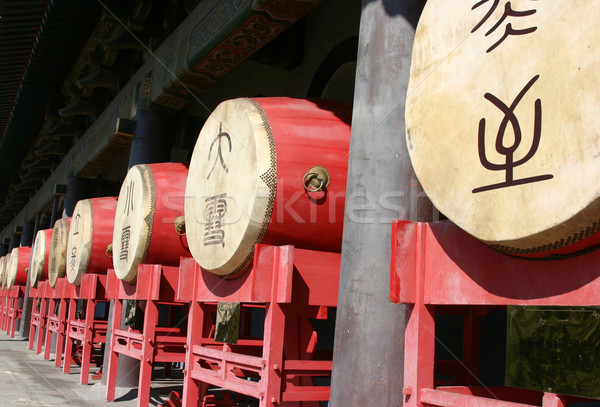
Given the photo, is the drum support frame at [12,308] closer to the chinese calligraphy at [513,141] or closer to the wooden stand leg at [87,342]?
the wooden stand leg at [87,342]

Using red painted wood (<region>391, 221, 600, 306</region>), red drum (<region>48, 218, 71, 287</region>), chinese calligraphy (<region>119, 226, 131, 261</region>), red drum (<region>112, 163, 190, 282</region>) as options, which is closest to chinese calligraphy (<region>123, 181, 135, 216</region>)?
red drum (<region>112, 163, 190, 282</region>)

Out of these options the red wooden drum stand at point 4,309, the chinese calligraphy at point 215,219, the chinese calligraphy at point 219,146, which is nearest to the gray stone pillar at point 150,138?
the chinese calligraphy at point 219,146

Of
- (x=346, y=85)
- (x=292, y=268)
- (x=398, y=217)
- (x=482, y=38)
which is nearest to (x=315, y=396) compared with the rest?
(x=292, y=268)

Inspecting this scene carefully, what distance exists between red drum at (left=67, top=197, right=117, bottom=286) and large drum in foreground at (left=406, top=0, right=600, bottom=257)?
6.51 metres

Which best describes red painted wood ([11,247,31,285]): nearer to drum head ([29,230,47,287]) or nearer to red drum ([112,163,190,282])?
drum head ([29,230,47,287])

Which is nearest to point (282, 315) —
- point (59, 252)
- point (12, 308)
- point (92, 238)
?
point (92, 238)

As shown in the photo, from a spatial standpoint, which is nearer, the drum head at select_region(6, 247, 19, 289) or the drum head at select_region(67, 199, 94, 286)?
the drum head at select_region(67, 199, 94, 286)

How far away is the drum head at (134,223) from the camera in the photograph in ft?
18.6

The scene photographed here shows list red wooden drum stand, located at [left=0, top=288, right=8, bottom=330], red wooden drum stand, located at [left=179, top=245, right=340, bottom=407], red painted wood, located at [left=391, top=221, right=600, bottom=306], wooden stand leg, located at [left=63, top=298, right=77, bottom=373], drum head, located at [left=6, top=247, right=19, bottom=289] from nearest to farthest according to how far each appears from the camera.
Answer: red painted wood, located at [left=391, top=221, right=600, bottom=306] → red wooden drum stand, located at [left=179, top=245, right=340, bottom=407] → wooden stand leg, located at [left=63, top=298, right=77, bottom=373] → drum head, located at [left=6, top=247, right=19, bottom=289] → red wooden drum stand, located at [left=0, top=288, right=8, bottom=330]

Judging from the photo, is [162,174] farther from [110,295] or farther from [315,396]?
[315,396]

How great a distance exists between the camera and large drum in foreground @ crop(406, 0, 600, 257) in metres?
1.67

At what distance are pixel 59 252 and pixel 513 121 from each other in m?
9.10

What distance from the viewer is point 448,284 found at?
Answer: 2.19 m

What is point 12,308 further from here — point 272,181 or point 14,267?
point 272,181
